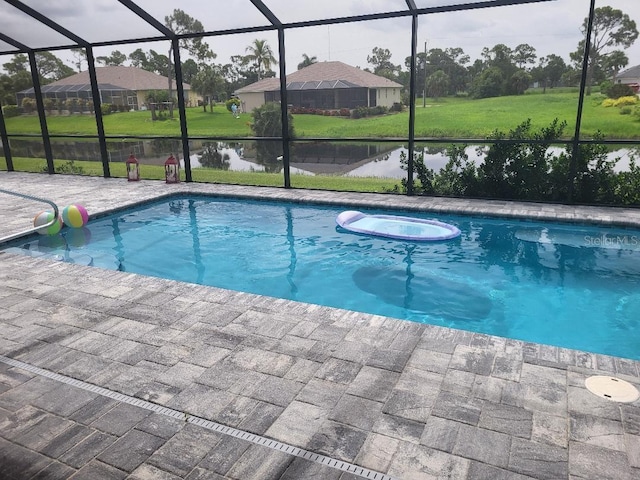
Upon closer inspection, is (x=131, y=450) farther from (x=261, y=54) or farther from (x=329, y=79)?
(x=261, y=54)

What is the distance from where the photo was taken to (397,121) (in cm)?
2336

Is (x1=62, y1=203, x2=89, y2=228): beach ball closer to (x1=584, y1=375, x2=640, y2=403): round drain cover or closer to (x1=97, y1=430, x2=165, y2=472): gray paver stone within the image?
(x1=97, y1=430, x2=165, y2=472): gray paver stone

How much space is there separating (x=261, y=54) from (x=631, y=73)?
1807 centimetres

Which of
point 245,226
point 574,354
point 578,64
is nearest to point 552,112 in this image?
point 578,64

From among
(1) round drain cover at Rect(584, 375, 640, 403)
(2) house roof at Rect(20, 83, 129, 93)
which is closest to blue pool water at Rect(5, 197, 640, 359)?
(1) round drain cover at Rect(584, 375, 640, 403)

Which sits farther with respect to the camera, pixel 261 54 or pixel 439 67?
pixel 261 54

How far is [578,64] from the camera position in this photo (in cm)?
1902

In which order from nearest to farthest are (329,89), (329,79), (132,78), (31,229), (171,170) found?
(31,229) < (171,170) < (329,79) < (329,89) < (132,78)

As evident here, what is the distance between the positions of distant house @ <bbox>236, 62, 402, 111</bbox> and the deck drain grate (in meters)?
20.5

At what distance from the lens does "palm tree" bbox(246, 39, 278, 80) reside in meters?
26.9

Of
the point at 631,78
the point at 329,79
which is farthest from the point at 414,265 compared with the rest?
the point at 329,79

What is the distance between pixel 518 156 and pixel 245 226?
4.79 meters

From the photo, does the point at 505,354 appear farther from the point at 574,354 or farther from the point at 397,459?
the point at 397,459

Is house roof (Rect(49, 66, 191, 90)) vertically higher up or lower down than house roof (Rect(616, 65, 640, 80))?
higher up
